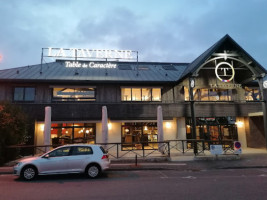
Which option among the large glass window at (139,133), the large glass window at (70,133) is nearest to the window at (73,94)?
the large glass window at (70,133)

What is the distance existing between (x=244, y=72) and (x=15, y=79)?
22.7 metres

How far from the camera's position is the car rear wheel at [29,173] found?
838 cm

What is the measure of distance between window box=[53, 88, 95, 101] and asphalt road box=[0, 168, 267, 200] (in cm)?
971

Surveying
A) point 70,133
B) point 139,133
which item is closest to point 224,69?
point 139,133

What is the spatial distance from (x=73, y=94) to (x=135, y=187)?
501 inches

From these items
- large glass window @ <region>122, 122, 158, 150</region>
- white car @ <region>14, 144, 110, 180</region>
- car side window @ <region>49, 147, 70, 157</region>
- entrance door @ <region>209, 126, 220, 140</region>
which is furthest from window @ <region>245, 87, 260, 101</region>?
car side window @ <region>49, 147, 70, 157</region>

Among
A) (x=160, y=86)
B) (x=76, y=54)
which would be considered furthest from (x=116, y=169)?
(x=76, y=54)

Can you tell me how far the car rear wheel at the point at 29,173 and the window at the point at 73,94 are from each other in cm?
982

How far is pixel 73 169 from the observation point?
8.79 meters

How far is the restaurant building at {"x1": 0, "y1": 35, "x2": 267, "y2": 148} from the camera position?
16.8 m

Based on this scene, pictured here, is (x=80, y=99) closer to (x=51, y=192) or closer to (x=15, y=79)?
(x=15, y=79)

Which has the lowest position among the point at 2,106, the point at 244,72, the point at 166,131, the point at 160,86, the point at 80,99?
the point at 166,131

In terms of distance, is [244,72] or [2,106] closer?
[2,106]

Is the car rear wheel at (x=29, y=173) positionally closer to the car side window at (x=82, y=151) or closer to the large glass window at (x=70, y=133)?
the car side window at (x=82, y=151)
